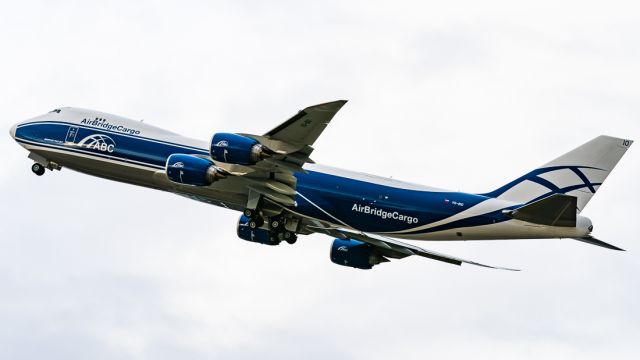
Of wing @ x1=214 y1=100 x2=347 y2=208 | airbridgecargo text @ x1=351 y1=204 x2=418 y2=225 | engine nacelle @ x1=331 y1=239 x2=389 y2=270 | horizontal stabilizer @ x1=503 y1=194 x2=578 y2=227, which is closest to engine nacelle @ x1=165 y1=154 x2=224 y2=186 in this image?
wing @ x1=214 y1=100 x2=347 y2=208

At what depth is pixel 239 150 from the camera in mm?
52406

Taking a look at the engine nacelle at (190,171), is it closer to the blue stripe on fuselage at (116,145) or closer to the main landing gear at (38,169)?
the blue stripe on fuselage at (116,145)

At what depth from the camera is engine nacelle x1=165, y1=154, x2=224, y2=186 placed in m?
55.4

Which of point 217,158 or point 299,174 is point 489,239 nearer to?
point 299,174

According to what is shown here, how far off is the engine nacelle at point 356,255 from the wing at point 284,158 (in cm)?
740

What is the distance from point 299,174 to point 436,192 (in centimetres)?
708

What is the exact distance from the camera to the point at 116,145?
5931 cm

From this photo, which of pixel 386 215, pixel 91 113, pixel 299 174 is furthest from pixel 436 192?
pixel 91 113

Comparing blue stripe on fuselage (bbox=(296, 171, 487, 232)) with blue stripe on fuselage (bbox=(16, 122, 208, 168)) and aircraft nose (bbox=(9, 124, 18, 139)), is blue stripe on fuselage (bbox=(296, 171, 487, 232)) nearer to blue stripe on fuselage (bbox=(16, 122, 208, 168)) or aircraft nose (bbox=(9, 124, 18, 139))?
blue stripe on fuselage (bbox=(16, 122, 208, 168))

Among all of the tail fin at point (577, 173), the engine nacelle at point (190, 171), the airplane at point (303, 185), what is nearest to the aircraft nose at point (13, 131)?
the airplane at point (303, 185)

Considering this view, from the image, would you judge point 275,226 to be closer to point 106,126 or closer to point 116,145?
point 116,145

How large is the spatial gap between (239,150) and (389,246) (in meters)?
12.2

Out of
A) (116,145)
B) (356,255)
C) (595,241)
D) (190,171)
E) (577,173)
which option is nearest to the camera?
(595,241)

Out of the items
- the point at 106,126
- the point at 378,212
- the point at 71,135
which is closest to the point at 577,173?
the point at 378,212
